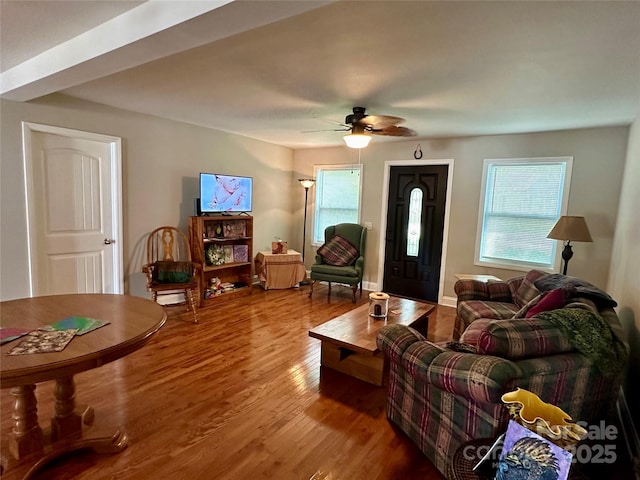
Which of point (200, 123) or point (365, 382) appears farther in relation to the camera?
point (200, 123)

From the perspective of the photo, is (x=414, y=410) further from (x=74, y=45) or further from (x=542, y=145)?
(x=542, y=145)

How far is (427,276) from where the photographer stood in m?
5.00

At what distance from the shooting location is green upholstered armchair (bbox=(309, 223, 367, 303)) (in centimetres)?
486

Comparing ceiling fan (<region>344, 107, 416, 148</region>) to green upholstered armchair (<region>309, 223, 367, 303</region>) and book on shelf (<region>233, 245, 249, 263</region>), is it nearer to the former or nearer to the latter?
green upholstered armchair (<region>309, 223, 367, 303</region>)

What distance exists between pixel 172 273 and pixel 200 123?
1987mm

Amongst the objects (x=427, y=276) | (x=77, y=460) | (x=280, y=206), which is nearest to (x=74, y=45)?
(x=77, y=460)

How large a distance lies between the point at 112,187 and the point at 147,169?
0.46 m

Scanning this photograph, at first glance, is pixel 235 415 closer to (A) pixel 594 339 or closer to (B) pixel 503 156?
(A) pixel 594 339

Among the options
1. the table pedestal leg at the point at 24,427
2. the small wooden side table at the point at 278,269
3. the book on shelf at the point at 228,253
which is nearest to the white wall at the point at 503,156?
the small wooden side table at the point at 278,269

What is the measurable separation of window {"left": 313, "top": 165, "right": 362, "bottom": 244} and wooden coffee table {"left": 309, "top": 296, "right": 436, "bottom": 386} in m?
2.64

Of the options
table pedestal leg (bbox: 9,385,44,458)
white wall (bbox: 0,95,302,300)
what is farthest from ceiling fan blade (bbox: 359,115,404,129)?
table pedestal leg (bbox: 9,385,44,458)

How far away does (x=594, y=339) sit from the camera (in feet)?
5.43

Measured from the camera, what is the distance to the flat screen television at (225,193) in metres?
4.42

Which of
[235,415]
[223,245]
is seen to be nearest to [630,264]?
[235,415]
